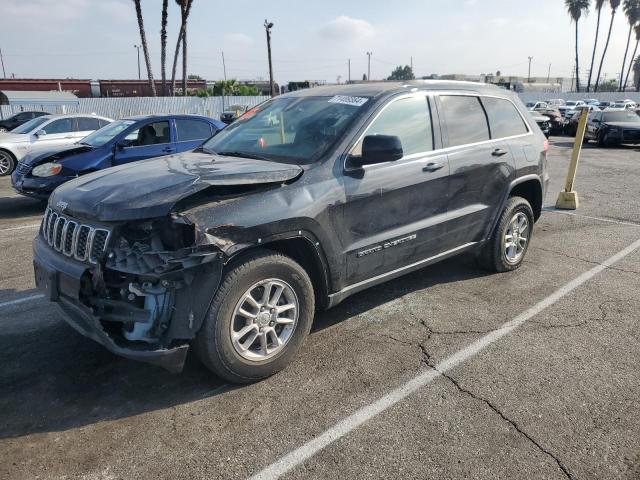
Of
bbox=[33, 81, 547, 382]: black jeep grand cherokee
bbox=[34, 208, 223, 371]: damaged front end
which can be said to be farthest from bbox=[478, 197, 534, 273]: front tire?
bbox=[34, 208, 223, 371]: damaged front end

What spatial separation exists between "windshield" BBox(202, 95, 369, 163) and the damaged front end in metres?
1.16

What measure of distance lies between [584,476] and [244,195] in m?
2.37

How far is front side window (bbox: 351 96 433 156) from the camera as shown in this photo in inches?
153

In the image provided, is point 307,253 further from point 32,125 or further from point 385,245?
point 32,125

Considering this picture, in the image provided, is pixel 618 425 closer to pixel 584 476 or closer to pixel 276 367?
pixel 584 476

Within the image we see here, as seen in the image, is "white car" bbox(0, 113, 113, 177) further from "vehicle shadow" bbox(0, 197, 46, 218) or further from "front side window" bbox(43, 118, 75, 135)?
"vehicle shadow" bbox(0, 197, 46, 218)

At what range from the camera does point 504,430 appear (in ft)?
9.22

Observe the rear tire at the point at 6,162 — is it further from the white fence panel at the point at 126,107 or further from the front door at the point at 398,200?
the white fence panel at the point at 126,107

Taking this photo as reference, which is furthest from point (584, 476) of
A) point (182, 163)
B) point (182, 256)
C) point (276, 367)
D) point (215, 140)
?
point (215, 140)

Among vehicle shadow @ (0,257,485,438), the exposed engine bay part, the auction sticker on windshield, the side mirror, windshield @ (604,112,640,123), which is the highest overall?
the auction sticker on windshield

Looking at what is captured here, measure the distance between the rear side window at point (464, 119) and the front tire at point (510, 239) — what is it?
0.84m

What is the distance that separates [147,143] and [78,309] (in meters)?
6.32

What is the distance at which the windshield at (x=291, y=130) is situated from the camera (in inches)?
147

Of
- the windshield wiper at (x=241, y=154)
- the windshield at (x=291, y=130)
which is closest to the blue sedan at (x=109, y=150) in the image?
the windshield at (x=291, y=130)
